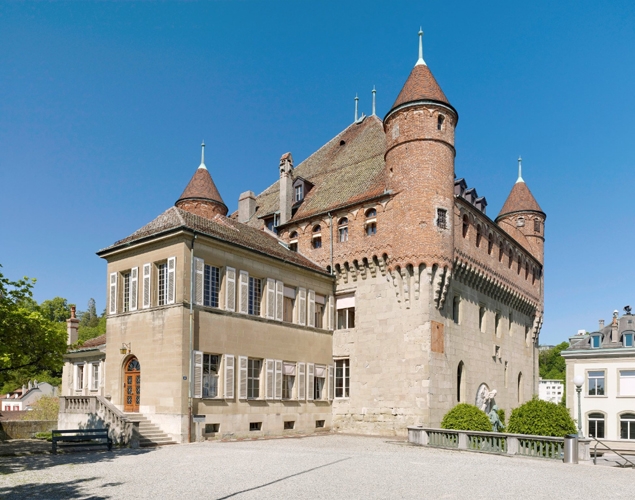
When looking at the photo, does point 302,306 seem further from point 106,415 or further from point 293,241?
Answer: point 106,415

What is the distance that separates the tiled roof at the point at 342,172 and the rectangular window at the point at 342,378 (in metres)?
8.18

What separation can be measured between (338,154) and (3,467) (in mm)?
27380

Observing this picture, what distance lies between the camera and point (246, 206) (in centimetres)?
4056

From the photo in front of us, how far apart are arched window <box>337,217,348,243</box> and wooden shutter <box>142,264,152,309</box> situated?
1085 cm

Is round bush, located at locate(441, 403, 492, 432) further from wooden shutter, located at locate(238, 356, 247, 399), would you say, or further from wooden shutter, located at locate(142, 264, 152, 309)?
wooden shutter, located at locate(142, 264, 152, 309)

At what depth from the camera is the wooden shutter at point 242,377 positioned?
2617 cm

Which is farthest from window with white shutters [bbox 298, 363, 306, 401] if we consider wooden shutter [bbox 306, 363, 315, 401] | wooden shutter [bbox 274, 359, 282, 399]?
wooden shutter [bbox 274, 359, 282, 399]

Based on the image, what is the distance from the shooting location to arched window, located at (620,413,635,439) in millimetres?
49156

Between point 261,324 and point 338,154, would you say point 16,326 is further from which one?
point 338,154

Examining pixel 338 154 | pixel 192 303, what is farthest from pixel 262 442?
pixel 338 154

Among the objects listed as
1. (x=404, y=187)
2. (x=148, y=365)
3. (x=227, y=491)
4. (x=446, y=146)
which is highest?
(x=446, y=146)

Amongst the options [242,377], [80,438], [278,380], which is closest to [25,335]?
[80,438]

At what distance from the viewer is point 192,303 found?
24.4 meters

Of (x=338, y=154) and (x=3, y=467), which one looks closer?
(x=3, y=467)
